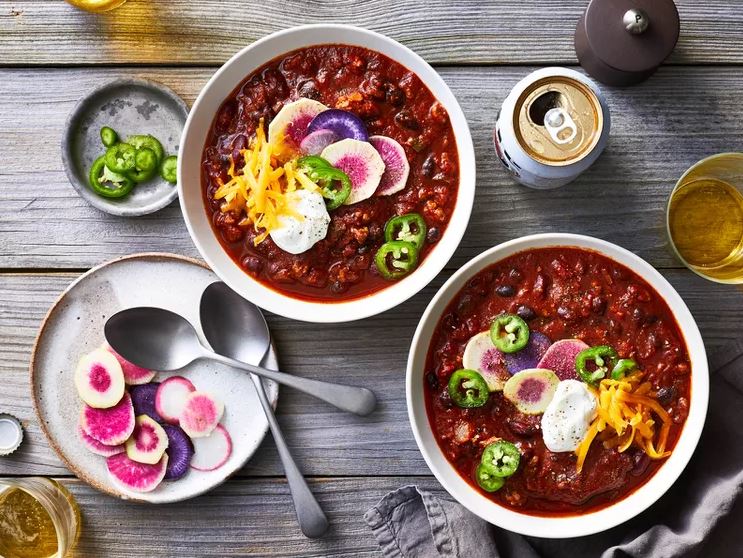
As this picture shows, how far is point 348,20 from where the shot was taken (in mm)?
3307

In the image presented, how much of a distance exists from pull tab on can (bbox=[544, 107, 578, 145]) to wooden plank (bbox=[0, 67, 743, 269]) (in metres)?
0.38

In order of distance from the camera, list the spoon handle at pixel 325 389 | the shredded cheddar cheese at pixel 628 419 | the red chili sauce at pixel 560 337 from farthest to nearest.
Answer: the spoon handle at pixel 325 389
the red chili sauce at pixel 560 337
the shredded cheddar cheese at pixel 628 419

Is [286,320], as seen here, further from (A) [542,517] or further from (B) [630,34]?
(B) [630,34]

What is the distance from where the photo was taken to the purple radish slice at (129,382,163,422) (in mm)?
3281

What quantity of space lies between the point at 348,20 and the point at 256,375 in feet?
5.03

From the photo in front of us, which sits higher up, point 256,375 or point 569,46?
point 569,46

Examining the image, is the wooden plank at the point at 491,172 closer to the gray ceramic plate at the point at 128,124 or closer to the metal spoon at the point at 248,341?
the gray ceramic plate at the point at 128,124

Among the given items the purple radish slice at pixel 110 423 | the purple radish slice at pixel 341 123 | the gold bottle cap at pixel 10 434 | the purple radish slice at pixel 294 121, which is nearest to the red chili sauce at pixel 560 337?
the purple radish slice at pixel 341 123

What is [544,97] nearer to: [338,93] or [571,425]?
[338,93]

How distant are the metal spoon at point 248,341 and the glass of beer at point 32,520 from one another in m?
0.91

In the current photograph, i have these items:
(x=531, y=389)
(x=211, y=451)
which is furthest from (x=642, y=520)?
(x=211, y=451)

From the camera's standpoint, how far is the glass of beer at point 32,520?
324 centimetres

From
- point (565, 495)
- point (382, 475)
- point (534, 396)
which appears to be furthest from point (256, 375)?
point (565, 495)

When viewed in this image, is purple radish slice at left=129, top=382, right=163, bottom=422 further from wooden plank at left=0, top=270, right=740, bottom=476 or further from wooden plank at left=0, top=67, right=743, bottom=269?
wooden plank at left=0, top=67, right=743, bottom=269
